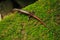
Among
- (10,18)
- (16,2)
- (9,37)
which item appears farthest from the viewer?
(16,2)

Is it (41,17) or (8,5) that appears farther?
(8,5)

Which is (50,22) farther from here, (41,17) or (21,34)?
(21,34)

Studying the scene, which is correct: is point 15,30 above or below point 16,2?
below

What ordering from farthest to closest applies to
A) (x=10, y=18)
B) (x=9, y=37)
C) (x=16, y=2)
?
(x=16, y=2)
(x=10, y=18)
(x=9, y=37)

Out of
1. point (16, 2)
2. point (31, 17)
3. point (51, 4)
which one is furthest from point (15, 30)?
point (16, 2)

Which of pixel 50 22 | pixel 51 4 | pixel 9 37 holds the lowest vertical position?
pixel 9 37

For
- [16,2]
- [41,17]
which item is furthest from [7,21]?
[16,2]
